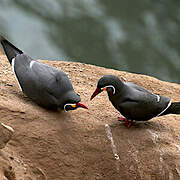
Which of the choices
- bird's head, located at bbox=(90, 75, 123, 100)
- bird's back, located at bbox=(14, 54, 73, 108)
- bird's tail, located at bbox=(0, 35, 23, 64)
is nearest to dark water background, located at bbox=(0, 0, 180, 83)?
bird's tail, located at bbox=(0, 35, 23, 64)

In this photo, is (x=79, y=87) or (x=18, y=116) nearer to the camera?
(x=18, y=116)

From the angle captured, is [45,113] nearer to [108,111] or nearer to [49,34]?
[108,111]

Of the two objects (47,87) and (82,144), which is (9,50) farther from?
(82,144)

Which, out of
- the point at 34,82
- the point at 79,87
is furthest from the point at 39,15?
the point at 34,82

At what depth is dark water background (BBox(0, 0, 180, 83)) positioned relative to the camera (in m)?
11.4

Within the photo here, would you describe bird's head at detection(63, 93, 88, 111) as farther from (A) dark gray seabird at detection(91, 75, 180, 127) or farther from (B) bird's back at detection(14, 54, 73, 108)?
(A) dark gray seabird at detection(91, 75, 180, 127)

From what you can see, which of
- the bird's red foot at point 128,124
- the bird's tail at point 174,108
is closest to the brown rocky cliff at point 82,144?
the bird's red foot at point 128,124

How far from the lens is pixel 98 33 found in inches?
464

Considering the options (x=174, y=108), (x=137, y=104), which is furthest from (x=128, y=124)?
(x=174, y=108)

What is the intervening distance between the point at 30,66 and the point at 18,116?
2.14ft

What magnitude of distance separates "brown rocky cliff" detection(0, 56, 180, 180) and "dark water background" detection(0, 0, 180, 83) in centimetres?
634

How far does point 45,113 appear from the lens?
4598 mm

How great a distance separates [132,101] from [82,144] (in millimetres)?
715

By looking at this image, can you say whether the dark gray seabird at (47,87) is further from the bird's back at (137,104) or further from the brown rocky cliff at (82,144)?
the bird's back at (137,104)
